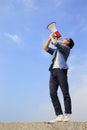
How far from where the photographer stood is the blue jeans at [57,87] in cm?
801

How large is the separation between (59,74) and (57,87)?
36 cm

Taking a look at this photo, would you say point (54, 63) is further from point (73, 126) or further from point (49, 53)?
point (73, 126)

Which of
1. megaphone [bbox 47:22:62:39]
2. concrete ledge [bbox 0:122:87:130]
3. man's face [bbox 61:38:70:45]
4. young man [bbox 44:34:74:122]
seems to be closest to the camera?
concrete ledge [bbox 0:122:87:130]

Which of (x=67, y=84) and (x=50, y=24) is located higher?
(x=50, y=24)

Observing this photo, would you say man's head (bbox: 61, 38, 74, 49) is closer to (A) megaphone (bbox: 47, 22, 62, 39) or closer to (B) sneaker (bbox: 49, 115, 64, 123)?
(A) megaphone (bbox: 47, 22, 62, 39)

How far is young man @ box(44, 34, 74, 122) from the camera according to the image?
8008 millimetres

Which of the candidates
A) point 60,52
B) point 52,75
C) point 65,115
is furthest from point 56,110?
point 60,52

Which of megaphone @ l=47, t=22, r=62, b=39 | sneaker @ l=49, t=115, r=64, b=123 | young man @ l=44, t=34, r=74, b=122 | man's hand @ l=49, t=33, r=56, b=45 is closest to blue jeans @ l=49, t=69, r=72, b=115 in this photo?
young man @ l=44, t=34, r=74, b=122

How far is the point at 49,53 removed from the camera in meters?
8.55

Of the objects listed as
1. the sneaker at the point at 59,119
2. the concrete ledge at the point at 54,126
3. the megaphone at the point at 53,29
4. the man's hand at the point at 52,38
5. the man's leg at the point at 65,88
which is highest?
the megaphone at the point at 53,29

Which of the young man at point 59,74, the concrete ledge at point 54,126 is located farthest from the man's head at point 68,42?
the concrete ledge at point 54,126

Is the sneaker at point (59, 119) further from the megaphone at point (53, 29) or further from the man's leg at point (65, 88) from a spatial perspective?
the megaphone at point (53, 29)

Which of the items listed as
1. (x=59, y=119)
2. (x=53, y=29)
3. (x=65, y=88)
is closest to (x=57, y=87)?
(x=65, y=88)

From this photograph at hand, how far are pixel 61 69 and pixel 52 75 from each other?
1.00 ft
